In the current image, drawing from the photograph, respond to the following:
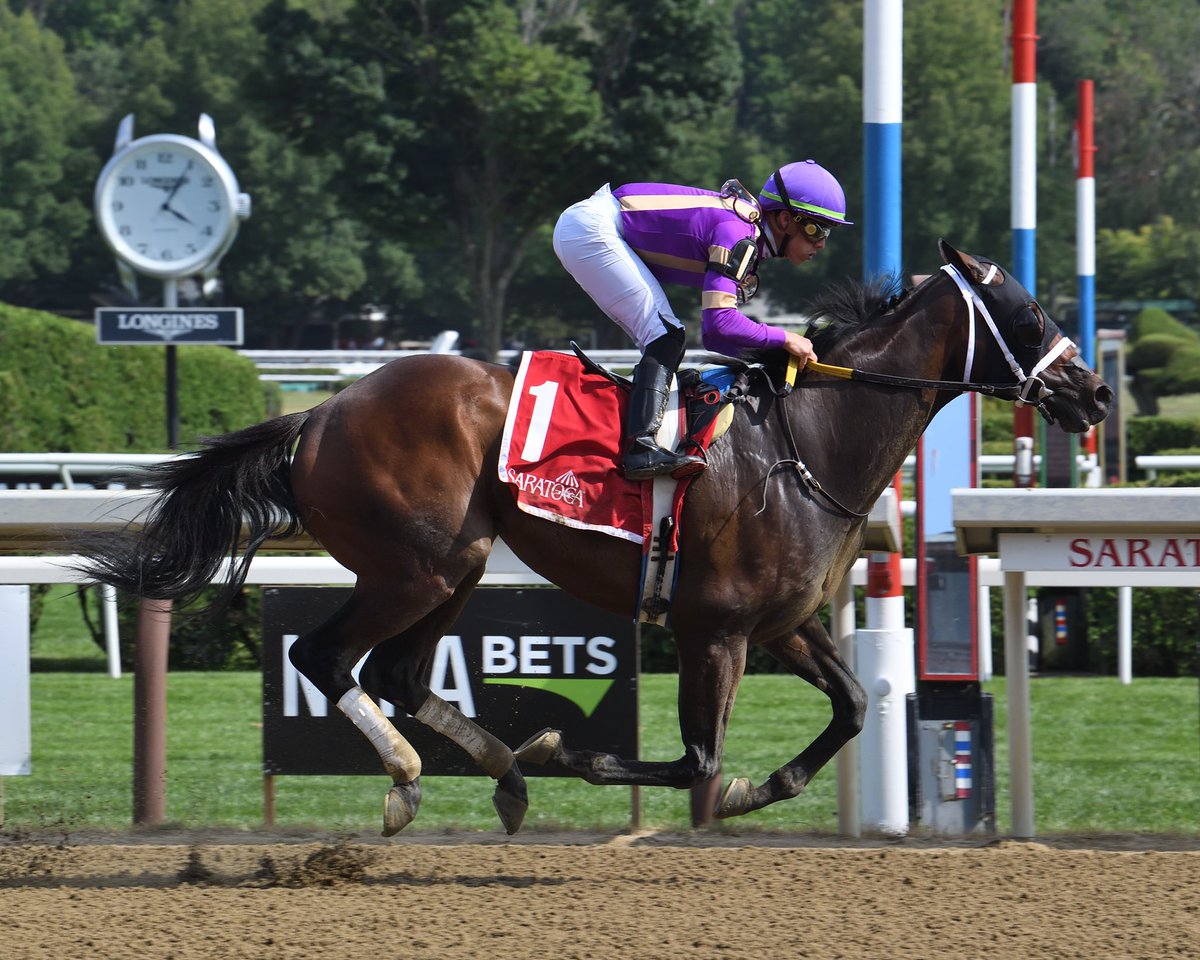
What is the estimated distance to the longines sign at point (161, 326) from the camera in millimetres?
10141

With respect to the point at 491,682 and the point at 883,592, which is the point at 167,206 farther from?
the point at 883,592

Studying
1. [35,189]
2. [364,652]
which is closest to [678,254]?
[364,652]

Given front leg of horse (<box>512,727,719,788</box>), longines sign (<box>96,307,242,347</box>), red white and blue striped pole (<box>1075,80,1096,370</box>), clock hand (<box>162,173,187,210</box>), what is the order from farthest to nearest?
red white and blue striped pole (<box>1075,80,1096,370</box>) < clock hand (<box>162,173,187,210</box>) < longines sign (<box>96,307,242,347</box>) < front leg of horse (<box>512,727,719,788</box>)

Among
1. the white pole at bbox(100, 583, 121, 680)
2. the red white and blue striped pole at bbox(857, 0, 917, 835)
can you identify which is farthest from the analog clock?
the red white and blue striped pole at bbox(857, 0, 917, 835)

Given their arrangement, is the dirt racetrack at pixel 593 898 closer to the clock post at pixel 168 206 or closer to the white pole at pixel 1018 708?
the white pole at pixel 1018 708

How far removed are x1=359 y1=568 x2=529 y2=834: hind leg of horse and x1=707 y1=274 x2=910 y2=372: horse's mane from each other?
1.07 metres

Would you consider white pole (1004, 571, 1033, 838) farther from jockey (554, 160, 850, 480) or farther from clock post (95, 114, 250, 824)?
clock post (95, 114, 250, 824)

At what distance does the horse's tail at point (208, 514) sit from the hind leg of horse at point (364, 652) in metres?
0.31

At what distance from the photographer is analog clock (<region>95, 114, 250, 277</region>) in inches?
451

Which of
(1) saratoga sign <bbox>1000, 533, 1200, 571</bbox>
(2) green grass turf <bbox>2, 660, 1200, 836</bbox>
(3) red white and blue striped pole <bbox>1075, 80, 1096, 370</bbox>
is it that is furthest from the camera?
(3) red white and blue striped pole <bbox>1075, 80, 1096, 370</bbox>

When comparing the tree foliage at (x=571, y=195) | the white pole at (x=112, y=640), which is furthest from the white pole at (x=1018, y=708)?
the tree foliage at (x=571, y=195)

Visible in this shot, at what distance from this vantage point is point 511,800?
171 inches

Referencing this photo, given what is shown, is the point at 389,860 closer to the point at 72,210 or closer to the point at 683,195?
the point at 683,195

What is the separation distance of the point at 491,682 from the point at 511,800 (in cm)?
56
